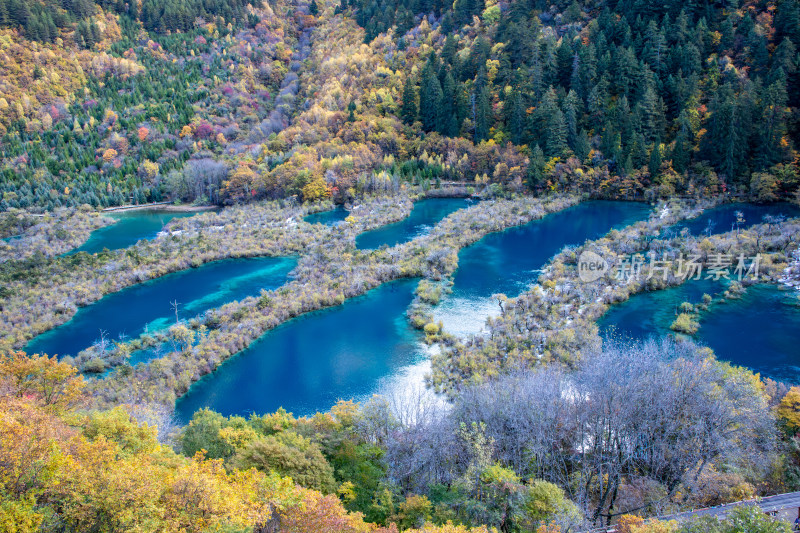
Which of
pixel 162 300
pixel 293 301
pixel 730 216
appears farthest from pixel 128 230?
→ pixel 730 216

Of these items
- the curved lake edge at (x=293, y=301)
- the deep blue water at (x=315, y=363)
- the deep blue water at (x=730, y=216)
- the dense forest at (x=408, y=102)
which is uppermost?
the dense forest at (x=408, y=102)

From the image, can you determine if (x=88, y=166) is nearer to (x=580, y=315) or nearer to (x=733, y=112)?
(x=580, y=315)

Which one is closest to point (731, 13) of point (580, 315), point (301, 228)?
point (580, 315)

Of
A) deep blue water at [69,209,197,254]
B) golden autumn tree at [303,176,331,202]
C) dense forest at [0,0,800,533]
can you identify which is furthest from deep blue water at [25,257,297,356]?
golden autumn tree at [303,176,331,202]

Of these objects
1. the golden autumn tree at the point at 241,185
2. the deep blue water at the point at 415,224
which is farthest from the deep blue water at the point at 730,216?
the golden autumn tree at the point at 241,185

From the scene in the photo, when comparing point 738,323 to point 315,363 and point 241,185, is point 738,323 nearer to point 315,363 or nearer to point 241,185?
point 315,363

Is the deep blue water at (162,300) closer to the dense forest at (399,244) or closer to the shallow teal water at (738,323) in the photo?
the dense forest at (399,244)
